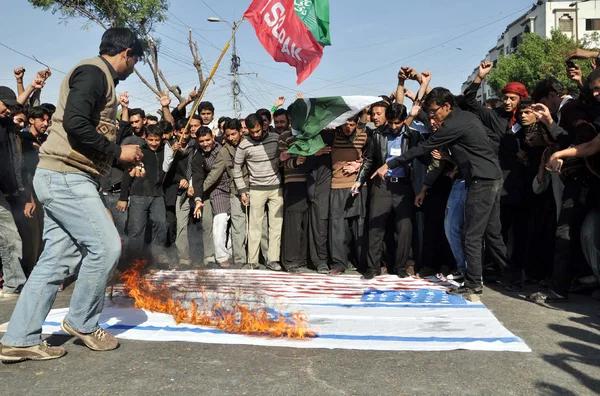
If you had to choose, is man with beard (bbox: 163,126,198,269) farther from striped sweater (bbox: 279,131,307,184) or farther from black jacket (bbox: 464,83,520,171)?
black jacket (bbox: 464,83,520,171)

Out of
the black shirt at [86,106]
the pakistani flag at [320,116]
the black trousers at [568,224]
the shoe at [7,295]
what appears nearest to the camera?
the black shirt at [86,106]

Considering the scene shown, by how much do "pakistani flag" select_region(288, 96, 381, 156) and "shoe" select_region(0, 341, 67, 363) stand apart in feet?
14.4

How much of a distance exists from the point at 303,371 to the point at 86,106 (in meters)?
2.17

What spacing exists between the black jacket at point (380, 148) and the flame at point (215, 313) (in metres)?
2.74

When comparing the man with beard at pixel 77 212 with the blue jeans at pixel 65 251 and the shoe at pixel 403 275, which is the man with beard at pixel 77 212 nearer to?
the blue jeans at pixel 65 251

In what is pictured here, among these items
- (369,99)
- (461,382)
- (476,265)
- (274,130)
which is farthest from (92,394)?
(274,130)

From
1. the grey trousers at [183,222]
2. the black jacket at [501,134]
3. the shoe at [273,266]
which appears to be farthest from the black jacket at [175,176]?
the black jacket at [501,134]

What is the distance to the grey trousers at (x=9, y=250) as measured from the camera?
6199mm

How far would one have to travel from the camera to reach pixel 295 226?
26.0ft

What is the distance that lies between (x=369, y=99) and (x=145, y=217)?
11.1 feet

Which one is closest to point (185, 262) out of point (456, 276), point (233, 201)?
point (233, 201)

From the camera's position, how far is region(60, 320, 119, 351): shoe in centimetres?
393

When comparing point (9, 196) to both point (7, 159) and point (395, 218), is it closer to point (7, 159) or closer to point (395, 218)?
point (7, 159)

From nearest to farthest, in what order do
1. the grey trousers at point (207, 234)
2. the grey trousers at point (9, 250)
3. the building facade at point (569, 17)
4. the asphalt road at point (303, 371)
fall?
the asphalt road at point (303, 371) → the grey trousers at point (9, 250) → the grey trousers at point (207, 234) → the building facade at point (569, 17)
